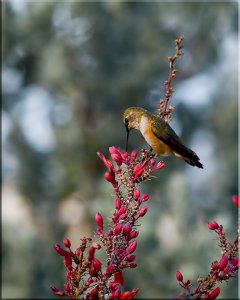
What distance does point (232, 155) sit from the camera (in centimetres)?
1273

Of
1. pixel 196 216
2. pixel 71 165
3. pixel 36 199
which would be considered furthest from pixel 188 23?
pixel 196 216

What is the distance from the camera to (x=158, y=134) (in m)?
2.08

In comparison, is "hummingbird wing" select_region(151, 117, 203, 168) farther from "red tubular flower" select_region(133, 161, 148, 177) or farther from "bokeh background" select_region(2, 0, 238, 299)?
"bokeh background" select_region(2, 0, 238, 299)

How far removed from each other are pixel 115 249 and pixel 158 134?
54cm

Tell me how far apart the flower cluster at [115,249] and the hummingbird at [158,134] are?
0.14m

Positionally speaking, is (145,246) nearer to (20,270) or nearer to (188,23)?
(20,270)

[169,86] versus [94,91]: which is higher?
[94,91]

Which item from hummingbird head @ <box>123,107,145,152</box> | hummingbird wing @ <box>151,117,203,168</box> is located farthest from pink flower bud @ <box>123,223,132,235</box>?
hummingbird head @ <box>123,107,145,152</box>

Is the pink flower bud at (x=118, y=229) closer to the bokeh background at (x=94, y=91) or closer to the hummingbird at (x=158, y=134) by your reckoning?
the hummingbird at (x=158, y=134)

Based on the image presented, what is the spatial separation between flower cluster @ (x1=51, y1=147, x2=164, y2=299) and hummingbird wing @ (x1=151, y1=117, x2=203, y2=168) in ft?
0.41

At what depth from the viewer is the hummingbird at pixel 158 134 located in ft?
6.43

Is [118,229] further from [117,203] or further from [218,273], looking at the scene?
[218,273]

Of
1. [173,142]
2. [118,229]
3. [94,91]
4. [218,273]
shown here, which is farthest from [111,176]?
[94,91]

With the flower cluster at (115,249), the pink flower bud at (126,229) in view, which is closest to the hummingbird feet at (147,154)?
the flower cluster at (115,249)
